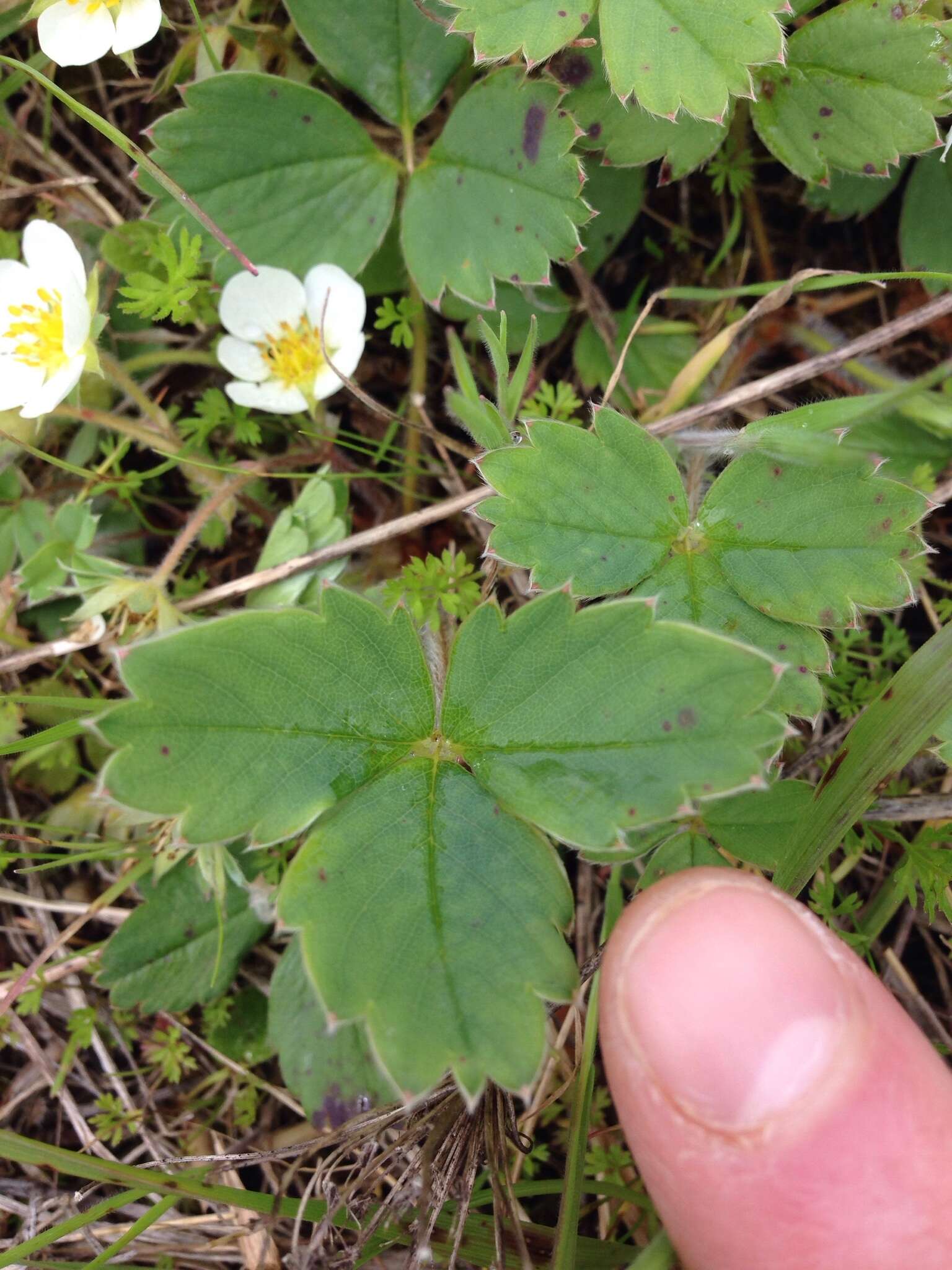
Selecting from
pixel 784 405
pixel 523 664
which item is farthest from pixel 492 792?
pixel 784 405

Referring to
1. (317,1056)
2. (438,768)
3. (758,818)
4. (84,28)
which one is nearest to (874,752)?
(758,818)

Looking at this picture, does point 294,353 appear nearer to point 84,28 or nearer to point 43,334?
point 43,334

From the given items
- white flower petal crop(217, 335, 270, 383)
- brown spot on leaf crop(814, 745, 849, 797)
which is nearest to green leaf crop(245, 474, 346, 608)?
white flower petal crop(217, 335, 270, 383)

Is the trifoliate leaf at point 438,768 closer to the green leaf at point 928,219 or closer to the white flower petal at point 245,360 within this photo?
the white flower petal at point 245,360

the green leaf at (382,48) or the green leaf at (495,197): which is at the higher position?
the green leaf at (382,48)

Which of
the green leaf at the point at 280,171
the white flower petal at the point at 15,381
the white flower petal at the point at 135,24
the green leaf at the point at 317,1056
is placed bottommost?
the green leaf at the point at 317,1056

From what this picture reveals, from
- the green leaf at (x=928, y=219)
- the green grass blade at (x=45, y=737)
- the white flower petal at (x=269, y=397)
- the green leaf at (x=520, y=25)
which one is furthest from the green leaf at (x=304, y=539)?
the green leaf at (x=928, y=219)
